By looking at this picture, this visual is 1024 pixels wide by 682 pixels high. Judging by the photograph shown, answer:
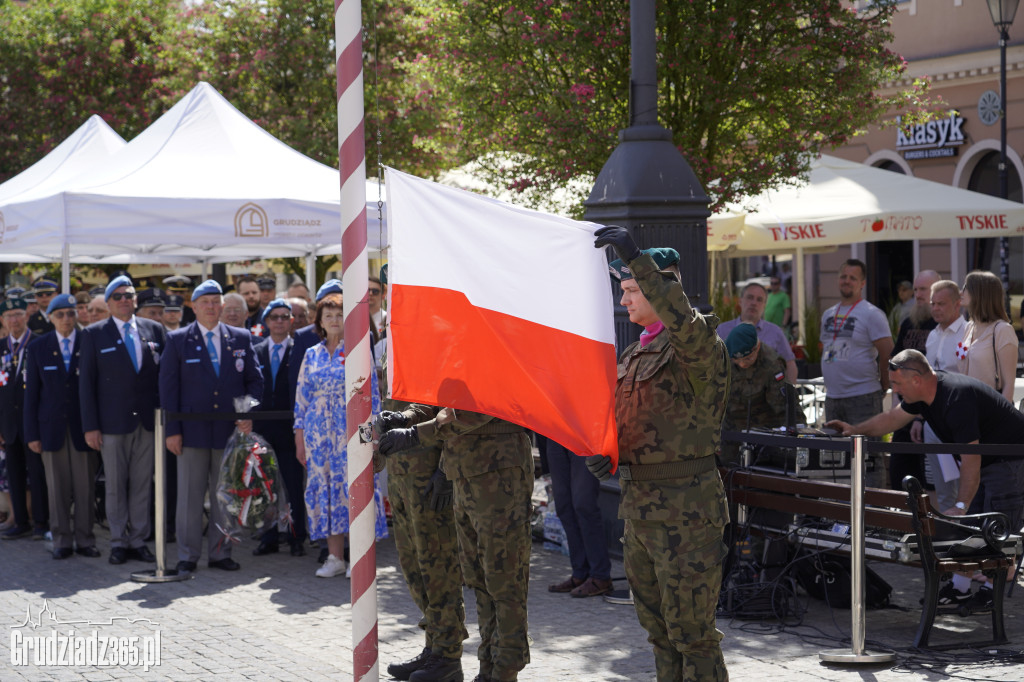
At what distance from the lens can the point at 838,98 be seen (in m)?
11.2

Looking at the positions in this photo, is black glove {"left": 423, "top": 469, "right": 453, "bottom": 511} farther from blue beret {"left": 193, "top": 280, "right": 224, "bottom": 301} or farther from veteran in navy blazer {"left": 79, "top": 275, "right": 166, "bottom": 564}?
veteran in navy blazer {"left": 79, "top": 275, "right": 166, "bottom": 564}

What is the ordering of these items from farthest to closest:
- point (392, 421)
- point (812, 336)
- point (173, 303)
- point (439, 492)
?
point (812, 336) → point (173, 303) → point (439, 492) → point (392, 421)

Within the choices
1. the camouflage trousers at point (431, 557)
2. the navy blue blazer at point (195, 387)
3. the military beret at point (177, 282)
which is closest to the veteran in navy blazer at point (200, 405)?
the navy blue blazer at point (195, 387)

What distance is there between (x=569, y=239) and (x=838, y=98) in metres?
6.86

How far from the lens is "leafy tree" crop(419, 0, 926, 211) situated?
1086 centimetres

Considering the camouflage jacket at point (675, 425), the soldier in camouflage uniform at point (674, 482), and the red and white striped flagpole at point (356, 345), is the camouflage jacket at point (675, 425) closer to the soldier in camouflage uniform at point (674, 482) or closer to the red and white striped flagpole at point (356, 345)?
the soldier in camouflage uniform at point (674, 482)

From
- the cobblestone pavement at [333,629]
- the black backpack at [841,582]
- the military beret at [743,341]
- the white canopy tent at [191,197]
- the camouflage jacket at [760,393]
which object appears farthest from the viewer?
the white canopy tent at [191,197]

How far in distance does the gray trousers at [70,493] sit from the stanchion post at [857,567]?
622 cm

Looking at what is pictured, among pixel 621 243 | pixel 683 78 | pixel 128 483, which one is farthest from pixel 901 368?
pixel 128 483

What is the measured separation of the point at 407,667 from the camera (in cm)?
623

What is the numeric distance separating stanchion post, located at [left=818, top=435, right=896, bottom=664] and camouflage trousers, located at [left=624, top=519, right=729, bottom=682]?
62.8 inches

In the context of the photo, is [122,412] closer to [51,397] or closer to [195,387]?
[195,387]

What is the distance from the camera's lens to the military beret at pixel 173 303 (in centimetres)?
1039

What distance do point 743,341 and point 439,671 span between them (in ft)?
10.0
